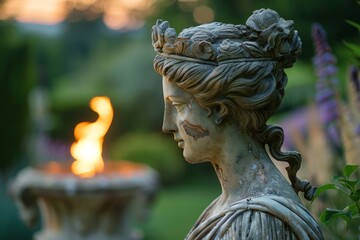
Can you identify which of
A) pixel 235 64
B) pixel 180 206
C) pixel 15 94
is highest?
pixel 235 64

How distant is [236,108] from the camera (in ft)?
7.73

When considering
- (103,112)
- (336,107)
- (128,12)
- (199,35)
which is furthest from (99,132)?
(128,12)

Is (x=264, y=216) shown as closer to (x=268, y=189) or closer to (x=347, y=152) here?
(x=268, y=189)

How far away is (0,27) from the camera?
45.1 ft

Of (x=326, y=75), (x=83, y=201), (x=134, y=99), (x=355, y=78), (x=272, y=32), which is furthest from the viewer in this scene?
(x=134, y=99)

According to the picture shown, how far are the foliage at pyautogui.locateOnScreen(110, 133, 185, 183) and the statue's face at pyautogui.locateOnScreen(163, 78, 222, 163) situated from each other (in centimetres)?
1310

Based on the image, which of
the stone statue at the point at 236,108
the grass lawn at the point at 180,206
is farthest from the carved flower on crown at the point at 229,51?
the grass lawn at the point at 180,206

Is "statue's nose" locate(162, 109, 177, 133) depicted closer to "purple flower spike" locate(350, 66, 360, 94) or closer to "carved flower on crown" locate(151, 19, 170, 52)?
"carved flower on crown" locate(151, 19, 170, 52)

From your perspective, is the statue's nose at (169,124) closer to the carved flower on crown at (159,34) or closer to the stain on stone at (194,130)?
the stain on stone at (194,130)

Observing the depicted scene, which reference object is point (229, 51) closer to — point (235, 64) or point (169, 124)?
point (235, 64)

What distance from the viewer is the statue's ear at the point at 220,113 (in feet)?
7.72

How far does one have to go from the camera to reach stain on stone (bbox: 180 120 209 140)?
2.39 m

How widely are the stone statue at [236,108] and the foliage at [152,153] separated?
43.1 feet

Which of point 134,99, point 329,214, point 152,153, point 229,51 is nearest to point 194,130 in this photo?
point 229,51
